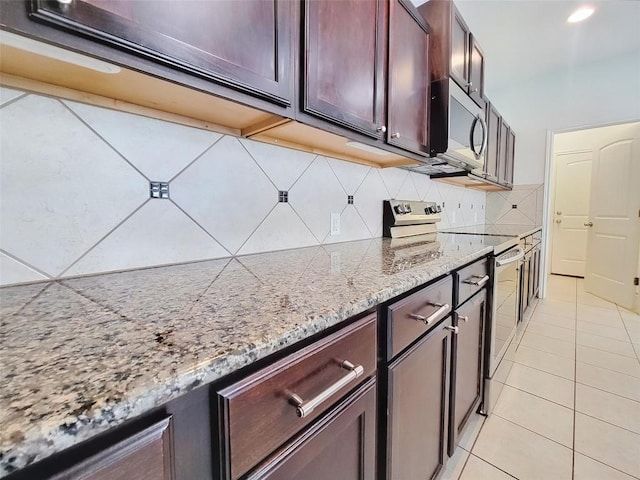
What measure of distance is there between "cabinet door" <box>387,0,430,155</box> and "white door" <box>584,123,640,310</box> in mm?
3166

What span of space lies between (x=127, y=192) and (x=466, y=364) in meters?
1.41

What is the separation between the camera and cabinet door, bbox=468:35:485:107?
1832 millimetres

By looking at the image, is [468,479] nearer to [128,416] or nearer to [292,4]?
[128,416]

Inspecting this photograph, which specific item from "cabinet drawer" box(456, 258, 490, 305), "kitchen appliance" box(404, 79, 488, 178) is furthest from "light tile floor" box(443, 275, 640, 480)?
"kitchen appliance" box(404, 79, 488, 178)

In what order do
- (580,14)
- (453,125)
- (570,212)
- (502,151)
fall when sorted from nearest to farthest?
(453,125)
(580,14)
(502,151)
(570,212)

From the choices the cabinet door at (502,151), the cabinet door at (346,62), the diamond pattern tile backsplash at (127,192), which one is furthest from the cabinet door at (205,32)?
the cabinet door at (502,151)

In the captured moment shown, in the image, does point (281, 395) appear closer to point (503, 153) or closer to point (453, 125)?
point (453, 125)

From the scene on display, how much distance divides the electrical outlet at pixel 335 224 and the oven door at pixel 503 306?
820mm

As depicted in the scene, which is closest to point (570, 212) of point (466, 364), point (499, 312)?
point (499, 312)

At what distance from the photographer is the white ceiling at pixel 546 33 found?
7.04 ft

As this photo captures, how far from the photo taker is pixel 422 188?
2281mm

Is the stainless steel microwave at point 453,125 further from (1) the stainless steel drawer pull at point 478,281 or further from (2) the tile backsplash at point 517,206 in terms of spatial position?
(2) the tile backsplash at point 517,206

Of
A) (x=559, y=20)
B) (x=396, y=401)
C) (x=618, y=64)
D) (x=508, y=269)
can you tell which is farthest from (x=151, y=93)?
(x=618, y=64)

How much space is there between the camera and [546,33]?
2.49 metres
